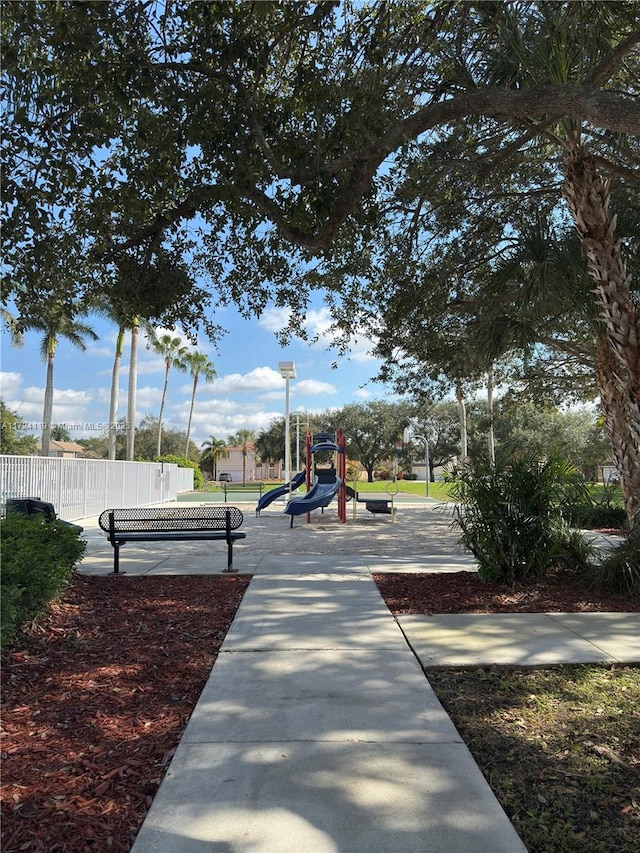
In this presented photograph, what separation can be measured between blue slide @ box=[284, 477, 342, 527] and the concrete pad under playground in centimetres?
988

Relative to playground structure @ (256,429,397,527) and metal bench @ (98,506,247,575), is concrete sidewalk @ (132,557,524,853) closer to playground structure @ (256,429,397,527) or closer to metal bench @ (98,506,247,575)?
metal bench @ (98,506,247,575)

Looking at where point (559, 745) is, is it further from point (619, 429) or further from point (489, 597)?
point (619, 429)

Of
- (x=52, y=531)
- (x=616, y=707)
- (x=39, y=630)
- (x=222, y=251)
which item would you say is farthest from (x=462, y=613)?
(x=222, y=251)

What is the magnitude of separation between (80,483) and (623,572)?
48.1ft

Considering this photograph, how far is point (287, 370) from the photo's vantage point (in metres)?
23.4

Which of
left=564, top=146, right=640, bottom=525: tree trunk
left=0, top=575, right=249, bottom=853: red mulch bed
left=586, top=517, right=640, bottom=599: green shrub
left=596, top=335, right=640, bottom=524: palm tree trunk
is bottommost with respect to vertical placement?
left=0, top=575, right=249, bottom=853: red mulch bed

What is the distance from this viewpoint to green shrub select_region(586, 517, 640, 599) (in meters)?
6.62

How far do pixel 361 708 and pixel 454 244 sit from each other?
8.96 metres

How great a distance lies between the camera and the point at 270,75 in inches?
274

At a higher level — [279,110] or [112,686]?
[279,110]

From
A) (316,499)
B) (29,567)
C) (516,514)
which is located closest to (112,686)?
(29,567)

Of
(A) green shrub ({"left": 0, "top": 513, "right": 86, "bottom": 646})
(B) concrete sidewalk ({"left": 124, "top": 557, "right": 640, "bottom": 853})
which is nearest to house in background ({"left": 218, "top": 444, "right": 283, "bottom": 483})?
(A) green shrub ({"left": 0, "top": 513, "right": 86, "bottom": 646})

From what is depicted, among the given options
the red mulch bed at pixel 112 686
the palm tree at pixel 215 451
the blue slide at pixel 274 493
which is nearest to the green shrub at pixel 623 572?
the red mulch bed at pixel 112 686

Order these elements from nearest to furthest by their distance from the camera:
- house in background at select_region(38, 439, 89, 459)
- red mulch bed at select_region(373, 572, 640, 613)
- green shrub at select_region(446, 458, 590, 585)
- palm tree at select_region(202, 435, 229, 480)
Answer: red mulch bed at select_region(373, 572, 640, 613) → green shrub at select_region(446, 458, 590, 585) → house in background at select_region(38, 439, 89, 459) → palm tree at select_region(202, 435, 229, 480)
